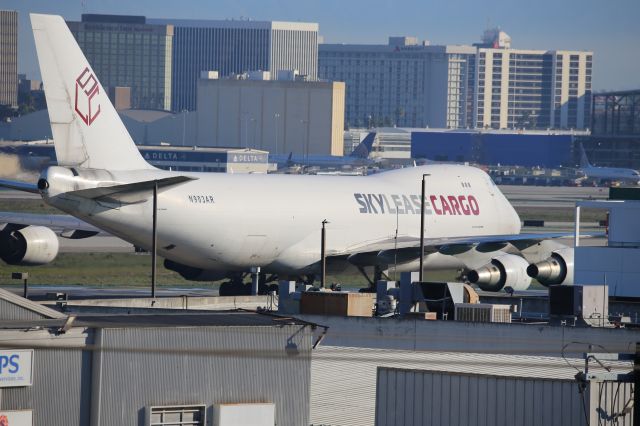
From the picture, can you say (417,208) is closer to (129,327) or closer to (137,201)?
(137,201)

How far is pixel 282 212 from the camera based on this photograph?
2283 inches

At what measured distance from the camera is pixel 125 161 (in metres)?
53.4

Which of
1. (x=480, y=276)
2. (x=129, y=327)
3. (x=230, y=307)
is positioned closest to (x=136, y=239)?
(x=230, y=307)

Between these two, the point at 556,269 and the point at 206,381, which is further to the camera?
the point at 556,269

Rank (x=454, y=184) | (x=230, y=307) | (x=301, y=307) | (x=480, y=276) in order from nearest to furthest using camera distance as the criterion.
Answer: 1. (x=301, y=307)
2. (x=230, y=307)
3. (x=480, y=276)
4. (x=454, y=184)

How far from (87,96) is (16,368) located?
26910 mm

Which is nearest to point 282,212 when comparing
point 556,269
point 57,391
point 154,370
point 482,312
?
point 556,269

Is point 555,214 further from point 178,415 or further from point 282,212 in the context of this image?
point 178,415

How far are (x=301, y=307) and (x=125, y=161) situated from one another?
17299mm

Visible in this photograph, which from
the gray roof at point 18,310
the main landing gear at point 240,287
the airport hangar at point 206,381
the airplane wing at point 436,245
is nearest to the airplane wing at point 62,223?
the main landing gear at point 240,287

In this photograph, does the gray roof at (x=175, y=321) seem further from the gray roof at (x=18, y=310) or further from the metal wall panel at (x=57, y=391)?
the metal wall panel at (x=57, y=391)

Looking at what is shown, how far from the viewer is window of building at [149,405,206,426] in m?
28.3

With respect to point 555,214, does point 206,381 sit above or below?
below

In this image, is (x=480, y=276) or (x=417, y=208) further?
(x=417, y=208)
